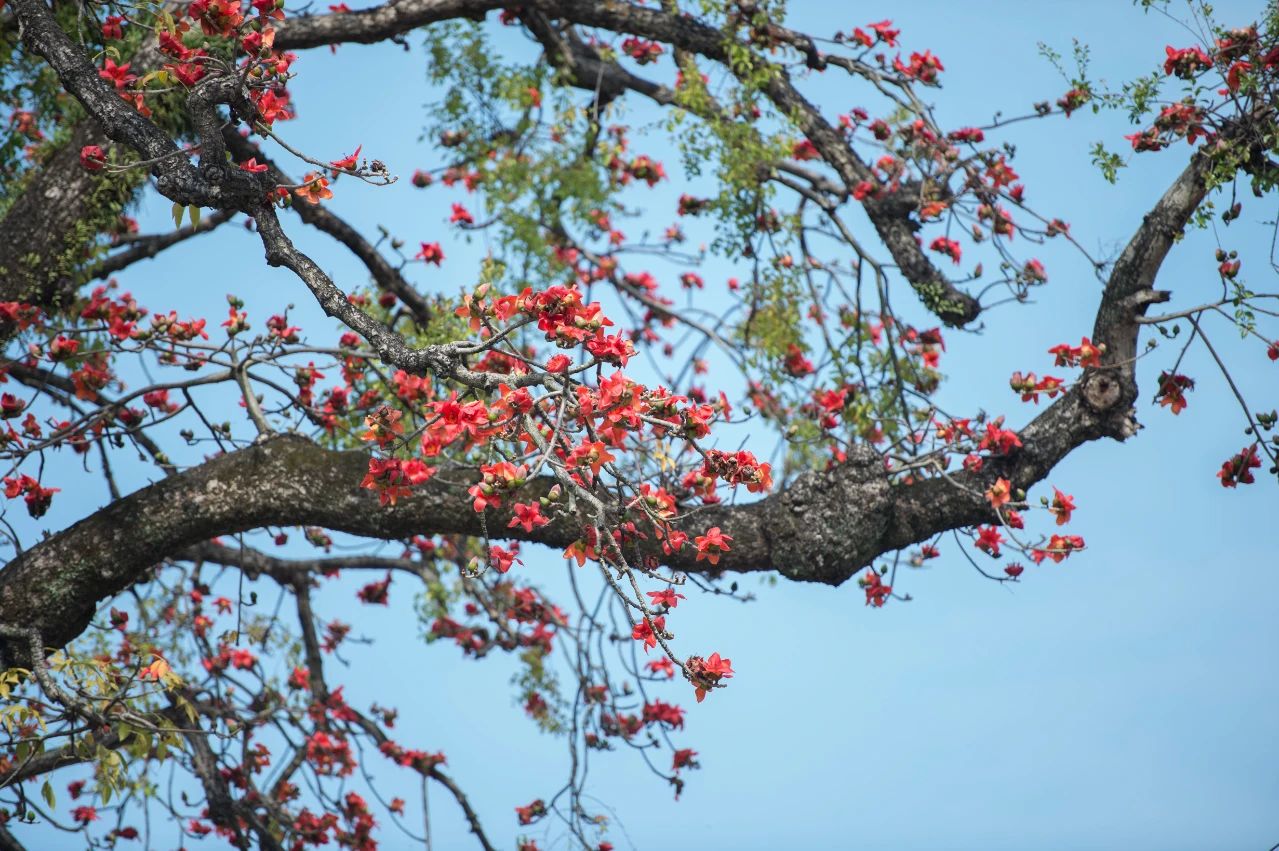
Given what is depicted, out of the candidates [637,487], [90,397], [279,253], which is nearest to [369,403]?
[90,397]

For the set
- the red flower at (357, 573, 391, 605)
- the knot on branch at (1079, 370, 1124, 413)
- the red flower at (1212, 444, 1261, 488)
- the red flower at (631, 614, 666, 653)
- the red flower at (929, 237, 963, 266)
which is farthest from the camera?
the red flower at (357, 573, 391, 605)

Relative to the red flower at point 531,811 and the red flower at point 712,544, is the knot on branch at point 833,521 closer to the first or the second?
the red flower at point 712,544

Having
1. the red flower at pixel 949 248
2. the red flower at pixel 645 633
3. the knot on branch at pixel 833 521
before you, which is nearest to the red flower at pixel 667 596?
the red flower at pixel 645 633

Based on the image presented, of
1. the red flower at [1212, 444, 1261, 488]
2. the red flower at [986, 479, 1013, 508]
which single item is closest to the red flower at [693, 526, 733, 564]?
the red flower at [986, 479, 1013, 508]

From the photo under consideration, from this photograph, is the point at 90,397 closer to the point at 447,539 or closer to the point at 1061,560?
the point at 447,539

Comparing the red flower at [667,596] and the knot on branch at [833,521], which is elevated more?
the knot on branch at [833,521]

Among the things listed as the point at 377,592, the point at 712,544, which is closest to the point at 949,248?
the point at 712,544

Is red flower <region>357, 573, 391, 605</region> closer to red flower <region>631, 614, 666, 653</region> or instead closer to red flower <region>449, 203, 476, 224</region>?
red flower <region>449, 203, 476, 224</region>

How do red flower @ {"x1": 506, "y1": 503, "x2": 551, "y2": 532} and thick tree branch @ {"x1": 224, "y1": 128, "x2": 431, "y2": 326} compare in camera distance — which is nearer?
red flower @ {"x1": 506, "y1": 503, "x2": 551, "y2": 532}

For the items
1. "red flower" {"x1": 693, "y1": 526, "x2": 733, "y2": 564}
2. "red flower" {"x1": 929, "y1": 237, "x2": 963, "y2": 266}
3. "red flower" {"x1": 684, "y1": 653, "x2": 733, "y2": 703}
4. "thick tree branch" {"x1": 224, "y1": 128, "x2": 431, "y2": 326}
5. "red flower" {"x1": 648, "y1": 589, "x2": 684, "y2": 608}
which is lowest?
"red flower" {"x1": 684, "y1": 653, "x2": 733, "y2": 703}

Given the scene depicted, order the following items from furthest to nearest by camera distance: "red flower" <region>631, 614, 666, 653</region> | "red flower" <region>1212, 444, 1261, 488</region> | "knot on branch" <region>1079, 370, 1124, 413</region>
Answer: "knot on branch" <region>1079, 370, 1124, 413</region> < "red flower" <region>1212, 444, 1261, 488</region> < "red flower" <region>631, 614, 666, 653</region>

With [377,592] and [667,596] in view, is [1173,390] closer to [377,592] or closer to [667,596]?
[667,596]

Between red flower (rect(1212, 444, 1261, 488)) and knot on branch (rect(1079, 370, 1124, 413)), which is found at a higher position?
knot on branch (rect(1079, 370, 1124, 413))

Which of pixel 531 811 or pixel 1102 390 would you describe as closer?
pixel 1102 390
